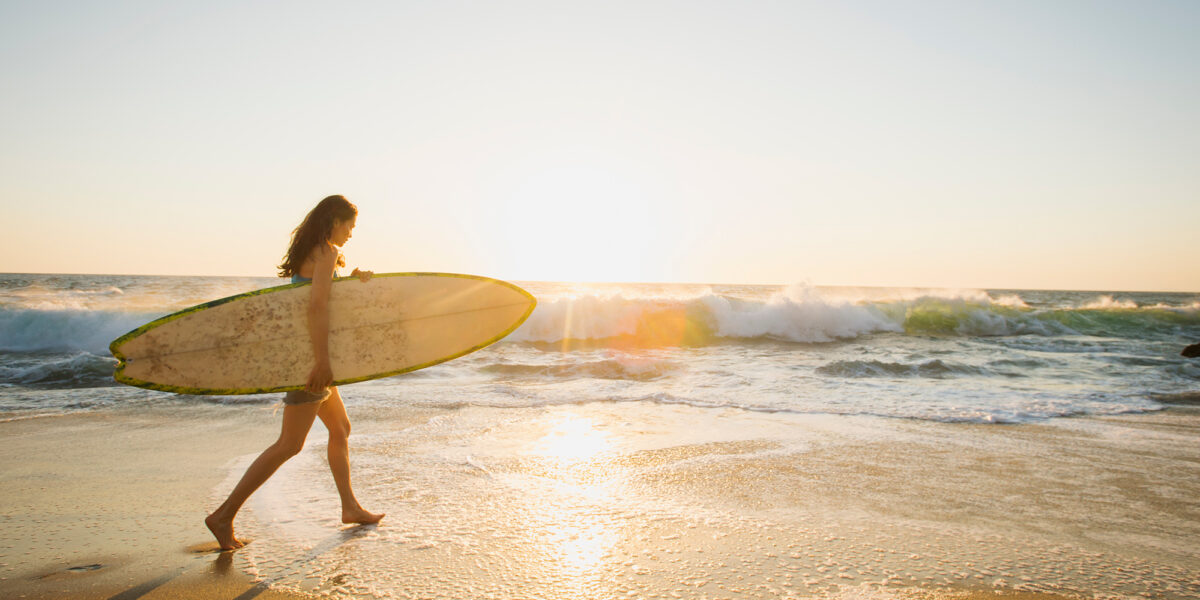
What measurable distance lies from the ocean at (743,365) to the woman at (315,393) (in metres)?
3.20

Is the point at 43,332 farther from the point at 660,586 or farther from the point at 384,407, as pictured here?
the point at 660,586

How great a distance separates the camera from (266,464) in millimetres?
2615

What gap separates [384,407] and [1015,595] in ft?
16.4

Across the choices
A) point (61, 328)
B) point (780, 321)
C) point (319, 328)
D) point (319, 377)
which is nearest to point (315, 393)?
point (319, 377)

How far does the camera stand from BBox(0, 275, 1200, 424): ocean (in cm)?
634

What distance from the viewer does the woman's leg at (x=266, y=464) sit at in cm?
254

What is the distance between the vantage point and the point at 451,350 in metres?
3.54

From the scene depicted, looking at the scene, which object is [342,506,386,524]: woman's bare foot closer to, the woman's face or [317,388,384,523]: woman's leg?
[317,388,384,523]: woman's leg

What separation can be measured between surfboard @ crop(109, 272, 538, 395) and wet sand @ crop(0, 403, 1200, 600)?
0.65 metres

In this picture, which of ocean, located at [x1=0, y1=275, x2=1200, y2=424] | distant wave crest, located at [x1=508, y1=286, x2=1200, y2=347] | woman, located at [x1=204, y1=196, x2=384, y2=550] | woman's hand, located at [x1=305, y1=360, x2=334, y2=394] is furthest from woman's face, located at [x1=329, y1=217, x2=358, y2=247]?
distant wave crest, located at [x1=508, y1=286, x2=1200, y2=347]

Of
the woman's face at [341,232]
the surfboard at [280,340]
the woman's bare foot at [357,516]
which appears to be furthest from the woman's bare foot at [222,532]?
the woman's face at [341,232]

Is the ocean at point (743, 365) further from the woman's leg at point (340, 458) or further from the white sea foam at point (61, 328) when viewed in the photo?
the woman's leg at point (340, 458)

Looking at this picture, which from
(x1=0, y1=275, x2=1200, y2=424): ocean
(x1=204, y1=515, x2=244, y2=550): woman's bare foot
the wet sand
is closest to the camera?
the wet sand

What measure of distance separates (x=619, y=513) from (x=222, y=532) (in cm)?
167
